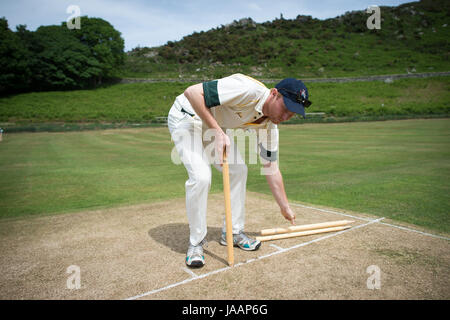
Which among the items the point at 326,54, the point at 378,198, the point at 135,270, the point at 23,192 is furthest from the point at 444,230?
the point at 326,54

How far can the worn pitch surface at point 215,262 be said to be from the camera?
2973mm

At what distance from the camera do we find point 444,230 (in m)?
4.49

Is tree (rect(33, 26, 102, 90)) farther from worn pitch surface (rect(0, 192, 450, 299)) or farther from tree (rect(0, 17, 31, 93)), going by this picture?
worn pitch surface (rect(0, 192, 450, 299))

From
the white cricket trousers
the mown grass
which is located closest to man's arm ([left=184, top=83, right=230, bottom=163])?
the white cricket trousers

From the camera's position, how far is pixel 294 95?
327 centimetres

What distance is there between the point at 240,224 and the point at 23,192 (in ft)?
21.5

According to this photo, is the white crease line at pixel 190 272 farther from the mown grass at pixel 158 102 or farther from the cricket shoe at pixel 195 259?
the mown grass at pixel 158 102

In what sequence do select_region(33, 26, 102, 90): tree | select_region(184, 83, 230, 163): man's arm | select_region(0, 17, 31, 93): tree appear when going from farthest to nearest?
select_region(33, 26, 102, 90): tree
select_region(0, 17, 31, 93): tree
select_region(184, 83, 230, 163): man's arm

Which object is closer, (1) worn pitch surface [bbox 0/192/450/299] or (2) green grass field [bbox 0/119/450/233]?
(1) worn pitch surface [bbox 0/192/450/299]

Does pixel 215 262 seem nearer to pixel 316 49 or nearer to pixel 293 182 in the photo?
pixel 293 182

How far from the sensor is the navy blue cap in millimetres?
3234

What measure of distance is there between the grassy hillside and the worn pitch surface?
5475 centimetres

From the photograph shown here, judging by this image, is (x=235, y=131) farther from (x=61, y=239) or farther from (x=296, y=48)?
(x=296, y=48)

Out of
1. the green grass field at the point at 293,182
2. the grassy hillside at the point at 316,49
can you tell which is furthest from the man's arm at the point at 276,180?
the grassy hillside at the point at 316,49
